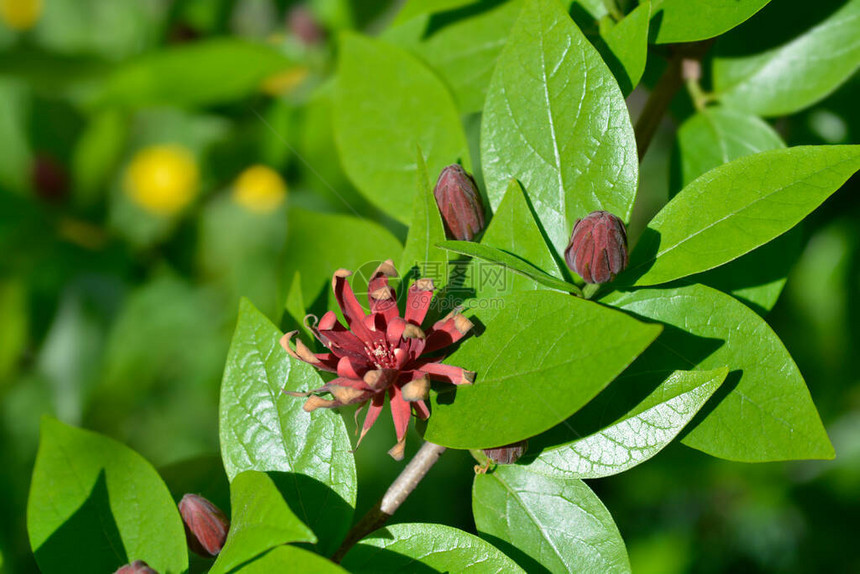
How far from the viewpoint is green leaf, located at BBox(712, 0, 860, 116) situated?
0.95 meters

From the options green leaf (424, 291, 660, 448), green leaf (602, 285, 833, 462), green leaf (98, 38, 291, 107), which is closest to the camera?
green leaf (424, 291, 660, 448)

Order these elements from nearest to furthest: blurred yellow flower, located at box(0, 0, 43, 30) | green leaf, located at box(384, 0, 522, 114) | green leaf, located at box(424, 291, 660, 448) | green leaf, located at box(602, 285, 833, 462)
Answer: green leaf, located at box(424, 291, 660, 448) < green leaf, located at box(602, 285, 833, 462) < green leaf, located at box(384, 0, 522, 114) < blurred yellow flower, located at box(0, 0, 43, 30)

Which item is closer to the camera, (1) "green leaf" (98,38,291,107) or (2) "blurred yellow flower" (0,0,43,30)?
(1) "green leaf" (98,38,291,107)

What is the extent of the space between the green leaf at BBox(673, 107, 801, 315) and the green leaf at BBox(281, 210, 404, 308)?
37cm

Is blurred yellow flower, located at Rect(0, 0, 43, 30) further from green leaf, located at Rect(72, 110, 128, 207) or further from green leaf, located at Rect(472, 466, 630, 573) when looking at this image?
green leaf, located at Rect(472, 466, 630, 573)

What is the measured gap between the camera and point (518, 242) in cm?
72

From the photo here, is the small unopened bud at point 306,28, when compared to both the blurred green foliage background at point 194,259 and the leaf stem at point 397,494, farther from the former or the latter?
the leaf stem at point 397,494

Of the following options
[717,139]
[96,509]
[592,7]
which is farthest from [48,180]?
[717,139]

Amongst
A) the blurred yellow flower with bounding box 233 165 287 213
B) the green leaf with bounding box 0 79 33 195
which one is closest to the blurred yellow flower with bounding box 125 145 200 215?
the blurred yellow flower with bounding box 233 165 287 213

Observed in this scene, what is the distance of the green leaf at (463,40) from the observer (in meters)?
1.00

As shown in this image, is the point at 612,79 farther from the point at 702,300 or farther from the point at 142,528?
the point at 142,528

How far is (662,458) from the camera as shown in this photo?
6.60 ft

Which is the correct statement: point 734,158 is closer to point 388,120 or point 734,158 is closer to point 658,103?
point 658,103

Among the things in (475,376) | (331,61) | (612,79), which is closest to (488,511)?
(475,376)
